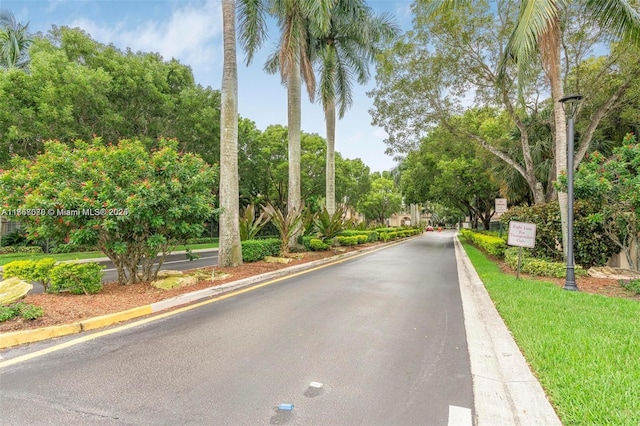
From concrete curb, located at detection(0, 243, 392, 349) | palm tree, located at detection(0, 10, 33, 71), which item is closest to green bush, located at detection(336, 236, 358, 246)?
concrete curb, located at detection(0, 243, 392, 349)

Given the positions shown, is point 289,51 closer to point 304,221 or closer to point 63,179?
point 304,221

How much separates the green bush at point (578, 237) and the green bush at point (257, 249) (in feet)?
29.0

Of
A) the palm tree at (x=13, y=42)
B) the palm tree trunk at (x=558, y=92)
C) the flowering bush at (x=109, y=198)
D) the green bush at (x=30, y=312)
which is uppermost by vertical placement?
the palm tree at (x=13, y=42)

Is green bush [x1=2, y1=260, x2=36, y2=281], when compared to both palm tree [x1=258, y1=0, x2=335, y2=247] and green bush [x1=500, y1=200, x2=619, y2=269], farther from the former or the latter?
green bush [x1=500, y1=200, x2=619, y2=269]

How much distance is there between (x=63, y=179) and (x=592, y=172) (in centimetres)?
1153

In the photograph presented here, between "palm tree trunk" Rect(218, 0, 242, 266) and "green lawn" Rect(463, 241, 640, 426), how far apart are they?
677 cm

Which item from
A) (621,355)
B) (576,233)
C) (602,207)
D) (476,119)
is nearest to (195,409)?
(621,355)

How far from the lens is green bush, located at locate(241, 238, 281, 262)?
34.9 feet

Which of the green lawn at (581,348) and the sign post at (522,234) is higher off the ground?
the sign post at (522,234)

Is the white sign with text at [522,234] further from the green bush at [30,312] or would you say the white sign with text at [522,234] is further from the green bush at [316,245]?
the green bush at [30,312]

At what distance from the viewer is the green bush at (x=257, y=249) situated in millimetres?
10633

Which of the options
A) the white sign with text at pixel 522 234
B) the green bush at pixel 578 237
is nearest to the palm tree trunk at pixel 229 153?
the white sign with text at pixel 522 234

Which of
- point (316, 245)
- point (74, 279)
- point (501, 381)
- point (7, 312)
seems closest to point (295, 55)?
point (316, 245)

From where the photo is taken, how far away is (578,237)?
10008 mm
